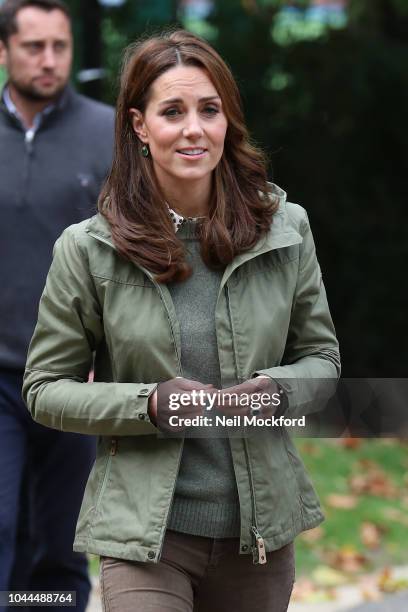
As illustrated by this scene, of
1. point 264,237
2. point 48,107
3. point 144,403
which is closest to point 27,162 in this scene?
point 48,107

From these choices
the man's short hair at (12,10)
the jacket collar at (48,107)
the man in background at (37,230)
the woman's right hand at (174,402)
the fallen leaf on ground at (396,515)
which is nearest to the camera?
the woman's right hand at (174,402)

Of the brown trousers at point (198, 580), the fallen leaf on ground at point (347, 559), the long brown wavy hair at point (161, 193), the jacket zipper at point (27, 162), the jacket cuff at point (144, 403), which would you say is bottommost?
the fallen leaf on ground at point (347, 559)

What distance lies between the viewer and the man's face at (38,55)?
4652mm

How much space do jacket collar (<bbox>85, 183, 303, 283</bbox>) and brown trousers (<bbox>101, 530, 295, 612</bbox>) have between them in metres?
0.68

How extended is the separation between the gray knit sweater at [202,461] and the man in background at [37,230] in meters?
1.29

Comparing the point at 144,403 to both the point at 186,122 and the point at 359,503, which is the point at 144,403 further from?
the point at 359,503

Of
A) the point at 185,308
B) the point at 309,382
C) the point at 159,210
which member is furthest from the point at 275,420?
the point at 159,210

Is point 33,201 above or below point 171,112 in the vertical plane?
below

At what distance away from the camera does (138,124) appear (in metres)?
3.22

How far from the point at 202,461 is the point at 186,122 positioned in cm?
86

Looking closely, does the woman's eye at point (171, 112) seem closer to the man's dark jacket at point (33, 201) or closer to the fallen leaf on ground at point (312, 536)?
the man's dark jacket at point (33, 201)

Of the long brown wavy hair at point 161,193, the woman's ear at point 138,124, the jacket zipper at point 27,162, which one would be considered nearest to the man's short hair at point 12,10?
the jacket zipper at point 27,162

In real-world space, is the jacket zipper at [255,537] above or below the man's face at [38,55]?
below

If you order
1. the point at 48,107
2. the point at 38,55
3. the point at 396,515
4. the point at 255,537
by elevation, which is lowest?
the point at 396,515
